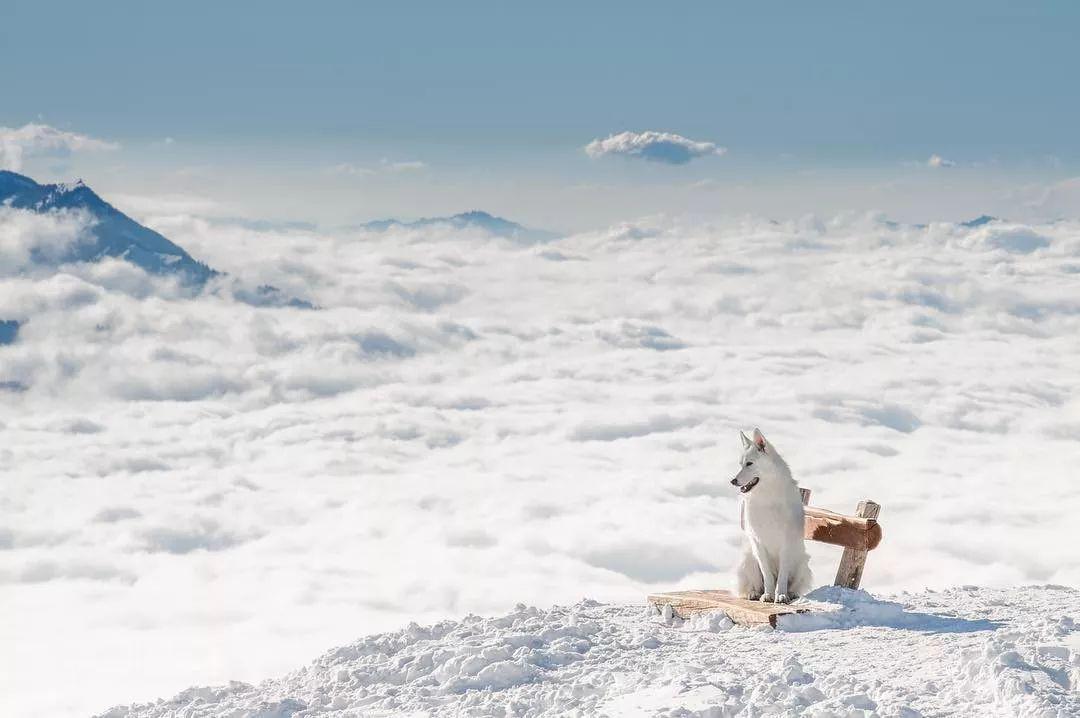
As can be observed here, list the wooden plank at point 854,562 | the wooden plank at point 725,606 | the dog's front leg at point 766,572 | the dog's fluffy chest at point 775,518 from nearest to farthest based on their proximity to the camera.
Result: the wooden plank at point 725,606 < the dog's fluffy chest at point 775,518 < the dog's front leg at point 766,572 < the wooden plank at point 854,562

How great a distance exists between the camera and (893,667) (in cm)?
899

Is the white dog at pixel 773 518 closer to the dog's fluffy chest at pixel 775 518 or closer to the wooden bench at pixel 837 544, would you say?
the dog's fluffy chest at pixel 775 518

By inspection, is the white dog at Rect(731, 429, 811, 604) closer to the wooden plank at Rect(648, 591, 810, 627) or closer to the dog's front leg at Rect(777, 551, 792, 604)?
the dog's front leg at Rect(777, 551, 792, 604)

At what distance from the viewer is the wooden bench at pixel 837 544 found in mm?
11703

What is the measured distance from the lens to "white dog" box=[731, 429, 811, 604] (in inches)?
450

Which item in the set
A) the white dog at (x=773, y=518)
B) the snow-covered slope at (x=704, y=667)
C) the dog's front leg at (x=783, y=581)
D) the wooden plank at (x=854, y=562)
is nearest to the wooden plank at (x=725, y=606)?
the snow-covered slope at (x=704, y=667)

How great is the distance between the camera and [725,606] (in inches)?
448

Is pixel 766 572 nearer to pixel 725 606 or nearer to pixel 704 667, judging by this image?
pixel 725 606

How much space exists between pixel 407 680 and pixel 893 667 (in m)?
4.68

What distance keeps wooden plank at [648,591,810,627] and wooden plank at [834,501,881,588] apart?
3.70ft

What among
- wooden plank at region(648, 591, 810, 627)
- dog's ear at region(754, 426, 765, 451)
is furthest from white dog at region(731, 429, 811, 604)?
wooden plank at region(648, 591, 810, 627)

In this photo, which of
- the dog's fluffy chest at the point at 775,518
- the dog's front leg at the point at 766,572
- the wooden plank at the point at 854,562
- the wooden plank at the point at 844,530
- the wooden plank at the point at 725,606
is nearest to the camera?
the wooden plank at the point at 725,606

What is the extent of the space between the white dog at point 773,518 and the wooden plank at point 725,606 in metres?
0.40

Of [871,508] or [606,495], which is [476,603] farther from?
[871,508]
